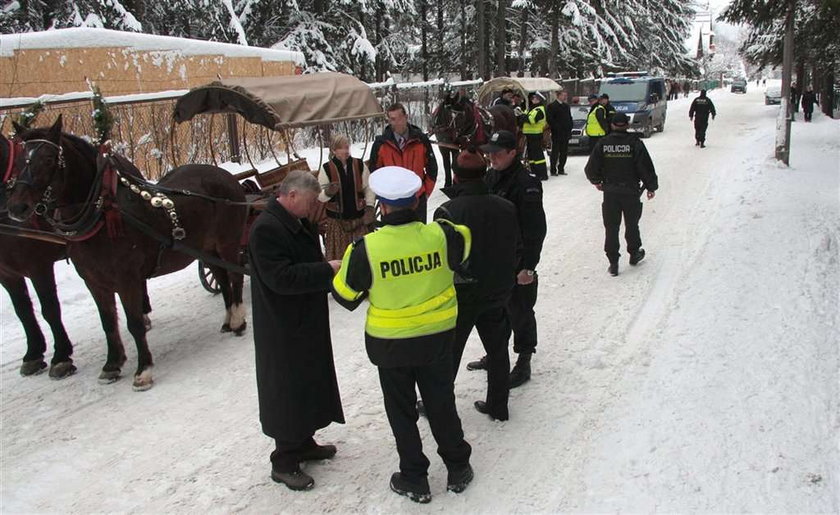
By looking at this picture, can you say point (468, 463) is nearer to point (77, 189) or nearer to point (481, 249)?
point (481, 249)

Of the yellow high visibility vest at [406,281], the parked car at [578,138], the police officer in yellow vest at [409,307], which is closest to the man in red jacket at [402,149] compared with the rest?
the police officer in yellow vest at [409,307]

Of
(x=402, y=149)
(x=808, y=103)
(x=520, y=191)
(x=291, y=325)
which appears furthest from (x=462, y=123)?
(x=808, y=103)

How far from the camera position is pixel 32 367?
19.4 ft

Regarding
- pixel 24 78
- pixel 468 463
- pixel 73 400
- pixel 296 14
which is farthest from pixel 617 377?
pixel 296 14

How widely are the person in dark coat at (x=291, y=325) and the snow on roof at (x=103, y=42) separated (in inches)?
461

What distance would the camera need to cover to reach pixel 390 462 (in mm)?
4367

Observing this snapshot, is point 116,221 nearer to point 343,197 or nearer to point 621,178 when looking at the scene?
point 343,197

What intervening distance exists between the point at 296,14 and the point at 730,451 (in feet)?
81.6

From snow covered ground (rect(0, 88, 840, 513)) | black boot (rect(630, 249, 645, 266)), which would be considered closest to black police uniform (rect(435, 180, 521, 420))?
snow covered ground (rect(0, 88, 840, 513))

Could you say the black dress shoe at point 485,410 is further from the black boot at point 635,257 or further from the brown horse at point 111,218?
the black boot at point 635,257

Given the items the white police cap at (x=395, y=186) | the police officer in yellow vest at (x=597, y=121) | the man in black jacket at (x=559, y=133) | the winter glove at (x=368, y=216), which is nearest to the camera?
the white police cap at (x=395, y=186)

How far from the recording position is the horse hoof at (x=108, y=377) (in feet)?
18.7

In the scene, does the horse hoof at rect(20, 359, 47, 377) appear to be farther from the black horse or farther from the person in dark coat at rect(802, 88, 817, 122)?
the person in dark coat at rect(802, 88, 817, 122)

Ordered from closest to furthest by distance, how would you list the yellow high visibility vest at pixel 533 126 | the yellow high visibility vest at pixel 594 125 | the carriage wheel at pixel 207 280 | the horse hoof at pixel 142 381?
1. the horse hoof at pixel 142 381
2. the carriage wheel at pixel 207 280
3. the yellow high visibility vest at pixel 533 126
4. the yellow high visibility vest at pixel 594 125
